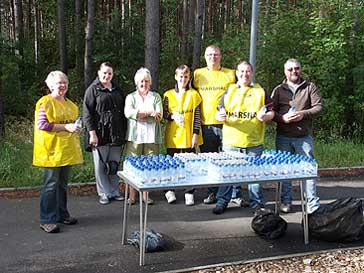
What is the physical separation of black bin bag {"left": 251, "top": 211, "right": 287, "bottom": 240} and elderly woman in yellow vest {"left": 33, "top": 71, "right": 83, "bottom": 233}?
2097 mm

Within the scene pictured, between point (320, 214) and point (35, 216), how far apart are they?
11.0 ft

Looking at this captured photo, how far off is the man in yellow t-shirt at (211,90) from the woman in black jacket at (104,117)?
1021 millimetres

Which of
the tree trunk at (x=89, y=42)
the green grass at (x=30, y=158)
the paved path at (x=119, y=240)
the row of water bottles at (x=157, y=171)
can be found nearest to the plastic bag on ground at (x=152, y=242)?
the paved path at (x=119, y=240)

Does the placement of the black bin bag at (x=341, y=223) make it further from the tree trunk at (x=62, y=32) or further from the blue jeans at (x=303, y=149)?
the tree trunk at (x=62, y=32)

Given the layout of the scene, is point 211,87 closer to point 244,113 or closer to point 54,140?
point 244,113

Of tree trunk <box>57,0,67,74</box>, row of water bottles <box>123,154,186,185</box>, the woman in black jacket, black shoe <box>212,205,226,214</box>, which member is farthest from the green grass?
tree trunk <box>57,0,67,74</box>

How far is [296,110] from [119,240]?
2575 mm

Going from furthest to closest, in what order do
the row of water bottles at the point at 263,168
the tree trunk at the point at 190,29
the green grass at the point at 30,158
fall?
the tree trunk at the point at 190,29, the green grass at the point at 30,158, the row of water bottles at the point at 263,168

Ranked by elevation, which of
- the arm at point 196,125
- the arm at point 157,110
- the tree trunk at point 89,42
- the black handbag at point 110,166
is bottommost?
the black handbag at point 110,166

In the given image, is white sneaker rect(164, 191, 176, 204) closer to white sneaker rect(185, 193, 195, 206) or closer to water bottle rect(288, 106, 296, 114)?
white sneaker rect(185, 193, 195, 206)

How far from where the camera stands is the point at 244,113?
223 inches

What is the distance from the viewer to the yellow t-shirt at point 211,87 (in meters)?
6.06

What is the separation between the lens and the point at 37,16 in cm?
2628

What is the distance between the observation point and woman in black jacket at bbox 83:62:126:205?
5.88m
